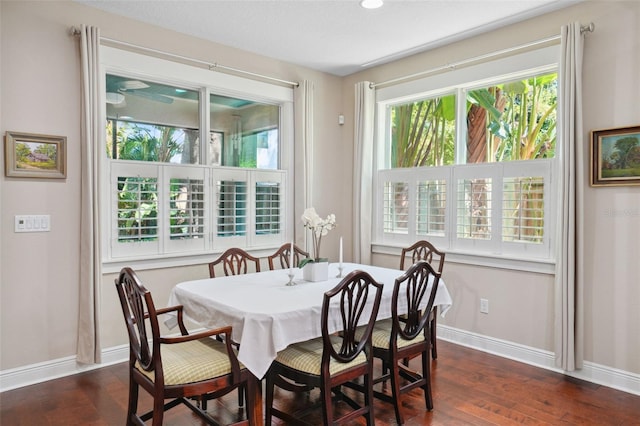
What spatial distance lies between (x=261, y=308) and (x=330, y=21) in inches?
98.9

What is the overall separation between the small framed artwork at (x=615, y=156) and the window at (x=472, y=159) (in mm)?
367

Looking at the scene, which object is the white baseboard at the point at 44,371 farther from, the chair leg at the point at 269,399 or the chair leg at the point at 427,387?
the chair leg at the point at 427,387

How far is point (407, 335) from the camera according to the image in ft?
9.00

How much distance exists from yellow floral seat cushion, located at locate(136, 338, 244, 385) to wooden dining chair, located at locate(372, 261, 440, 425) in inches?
36.3

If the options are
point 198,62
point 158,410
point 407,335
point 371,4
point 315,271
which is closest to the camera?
point 158,410

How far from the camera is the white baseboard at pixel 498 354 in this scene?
3082 mm

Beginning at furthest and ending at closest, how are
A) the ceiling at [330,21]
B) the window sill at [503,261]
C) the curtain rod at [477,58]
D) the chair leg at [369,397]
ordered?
the window sill at [503,261]
the ceiling at [330,21]
the curtain rod at [477,58]
the chair leg at [369,397]

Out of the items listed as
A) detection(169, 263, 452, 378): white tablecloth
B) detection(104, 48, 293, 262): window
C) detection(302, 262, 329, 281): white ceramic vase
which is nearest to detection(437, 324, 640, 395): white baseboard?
detection(169, 263, 452, 378): white tablecloth

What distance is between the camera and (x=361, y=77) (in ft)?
16.5

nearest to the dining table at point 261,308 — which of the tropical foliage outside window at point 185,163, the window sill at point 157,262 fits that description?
the window sill at point 157,262

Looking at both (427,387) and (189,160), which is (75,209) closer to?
(189,160)

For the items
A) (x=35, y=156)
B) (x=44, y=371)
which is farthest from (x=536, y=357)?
(x=35, y=156)

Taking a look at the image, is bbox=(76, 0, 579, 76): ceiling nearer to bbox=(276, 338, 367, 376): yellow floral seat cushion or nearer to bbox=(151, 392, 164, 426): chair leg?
bbox=(276, 338, 367, 376): yellow floral seat cushion

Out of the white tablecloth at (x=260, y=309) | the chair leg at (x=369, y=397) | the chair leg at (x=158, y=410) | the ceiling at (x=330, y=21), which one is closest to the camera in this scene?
the chair leg at (x=158, y=410)
